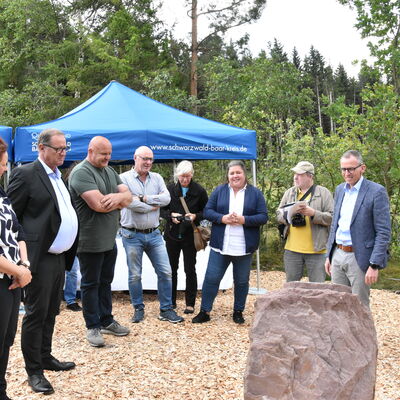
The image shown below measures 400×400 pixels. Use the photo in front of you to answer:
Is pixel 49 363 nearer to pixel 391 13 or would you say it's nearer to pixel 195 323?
pixel 195 323

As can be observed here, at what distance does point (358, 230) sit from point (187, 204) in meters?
2.20

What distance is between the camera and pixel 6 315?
2.76 m

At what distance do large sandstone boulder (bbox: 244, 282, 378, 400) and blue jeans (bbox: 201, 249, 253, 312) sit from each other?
2.37m

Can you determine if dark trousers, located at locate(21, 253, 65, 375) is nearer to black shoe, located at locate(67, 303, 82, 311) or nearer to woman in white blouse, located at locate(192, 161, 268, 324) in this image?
woman in white blouse, located at locate(192, 161, 268, 324)

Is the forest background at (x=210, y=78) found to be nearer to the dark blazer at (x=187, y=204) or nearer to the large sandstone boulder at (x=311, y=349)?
the dark blazer at (x=187, y=204)

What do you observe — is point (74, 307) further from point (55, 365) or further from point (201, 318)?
point (55, 365)

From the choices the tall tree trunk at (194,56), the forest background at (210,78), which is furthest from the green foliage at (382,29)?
the tall tree trunk at (194,56)

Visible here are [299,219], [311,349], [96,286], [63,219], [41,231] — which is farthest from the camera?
[299,219]

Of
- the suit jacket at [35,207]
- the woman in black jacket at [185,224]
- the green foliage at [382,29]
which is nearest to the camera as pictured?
the suit jacket at [35,207]

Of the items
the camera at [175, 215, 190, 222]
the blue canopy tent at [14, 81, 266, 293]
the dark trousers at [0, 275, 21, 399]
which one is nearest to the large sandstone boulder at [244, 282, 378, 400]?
the dark trousers at [0, 275, 21, 399]

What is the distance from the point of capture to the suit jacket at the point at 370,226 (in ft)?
12.9

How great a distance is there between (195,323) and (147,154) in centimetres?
179

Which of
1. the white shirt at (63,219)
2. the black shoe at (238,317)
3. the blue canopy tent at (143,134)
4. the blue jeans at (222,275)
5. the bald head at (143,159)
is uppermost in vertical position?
the blue canopy tent at (143,134)

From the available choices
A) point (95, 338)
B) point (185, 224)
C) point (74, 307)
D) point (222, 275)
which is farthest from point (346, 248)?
point (74, 307)
